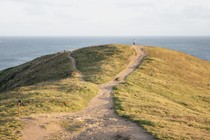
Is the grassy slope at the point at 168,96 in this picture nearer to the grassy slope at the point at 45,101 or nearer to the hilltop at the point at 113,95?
the hilltop at the point at 113,95

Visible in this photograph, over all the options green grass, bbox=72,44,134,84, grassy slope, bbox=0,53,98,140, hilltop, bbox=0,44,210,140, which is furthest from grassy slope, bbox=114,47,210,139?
grassy slope, bbox=0,53,98,140

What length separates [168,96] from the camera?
42.5 metres

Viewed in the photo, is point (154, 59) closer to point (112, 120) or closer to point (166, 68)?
point (166, 68)

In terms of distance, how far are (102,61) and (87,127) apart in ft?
111

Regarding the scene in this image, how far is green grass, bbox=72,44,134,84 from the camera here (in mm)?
47181

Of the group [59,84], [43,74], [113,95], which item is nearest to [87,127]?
[113,95]

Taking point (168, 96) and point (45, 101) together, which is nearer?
point (45, 101)

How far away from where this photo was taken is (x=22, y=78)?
61.3 m

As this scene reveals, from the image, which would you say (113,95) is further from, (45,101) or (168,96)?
(168,96)

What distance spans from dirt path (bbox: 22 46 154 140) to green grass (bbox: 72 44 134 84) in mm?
14796

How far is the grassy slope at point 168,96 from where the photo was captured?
25891 millimetres

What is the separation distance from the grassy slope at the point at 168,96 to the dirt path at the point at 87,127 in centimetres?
117

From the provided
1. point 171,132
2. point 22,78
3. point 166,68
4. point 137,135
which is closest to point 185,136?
point 171,132

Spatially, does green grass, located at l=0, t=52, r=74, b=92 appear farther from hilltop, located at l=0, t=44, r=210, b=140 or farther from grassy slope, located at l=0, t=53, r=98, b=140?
grassy slope, located at l=0, t=53, r=98, b=140
